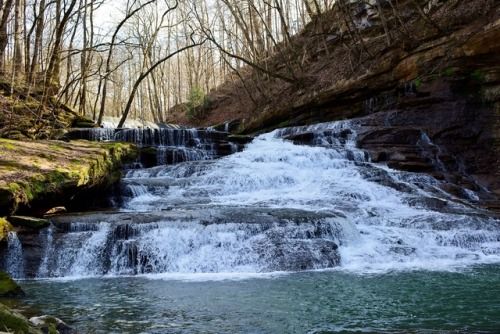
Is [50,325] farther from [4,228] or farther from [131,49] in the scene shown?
[131,49]

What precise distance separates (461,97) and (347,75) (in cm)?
504

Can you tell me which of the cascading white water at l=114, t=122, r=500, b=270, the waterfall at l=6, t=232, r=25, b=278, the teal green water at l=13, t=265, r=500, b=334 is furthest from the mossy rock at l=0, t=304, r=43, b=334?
the cascading white water at l=114, t=122, r=500, b=270

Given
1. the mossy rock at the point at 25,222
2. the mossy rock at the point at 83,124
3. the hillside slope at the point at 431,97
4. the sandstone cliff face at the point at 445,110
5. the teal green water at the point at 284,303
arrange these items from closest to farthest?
the teal green water at the point at 284,303, the mossy rock at the point at 25,222, the sandstone cliff face at the point at 445,110, the hillside slope at the point at 431,97, the mossy rock at the point at 83,124

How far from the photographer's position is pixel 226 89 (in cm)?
3628

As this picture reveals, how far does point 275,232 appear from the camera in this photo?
9406 mm

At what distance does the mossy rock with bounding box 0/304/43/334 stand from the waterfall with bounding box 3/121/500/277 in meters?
4.94

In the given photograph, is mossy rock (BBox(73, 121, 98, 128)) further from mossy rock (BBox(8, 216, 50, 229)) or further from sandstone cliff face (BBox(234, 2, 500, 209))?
mossy rock (BBox(8, 216, 50, 229))

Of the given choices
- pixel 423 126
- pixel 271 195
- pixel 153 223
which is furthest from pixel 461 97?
pixel 153 223

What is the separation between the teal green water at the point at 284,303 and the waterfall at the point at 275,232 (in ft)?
2.42

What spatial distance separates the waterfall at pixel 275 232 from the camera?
8.84 meters

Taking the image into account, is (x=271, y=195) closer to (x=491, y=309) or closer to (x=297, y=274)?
(x=297, y=274)

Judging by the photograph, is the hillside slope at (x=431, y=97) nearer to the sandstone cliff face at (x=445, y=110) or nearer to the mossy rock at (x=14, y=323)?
the sandstone cliff face at (x=445, y=110)

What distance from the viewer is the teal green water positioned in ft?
16.4

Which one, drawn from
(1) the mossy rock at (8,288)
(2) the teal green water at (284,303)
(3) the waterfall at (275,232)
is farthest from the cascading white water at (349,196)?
(1) the mossy rock at (8,288)
